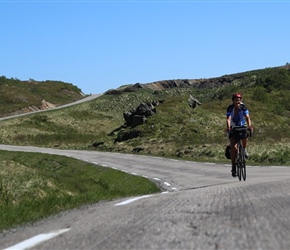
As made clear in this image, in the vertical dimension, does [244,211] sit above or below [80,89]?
below

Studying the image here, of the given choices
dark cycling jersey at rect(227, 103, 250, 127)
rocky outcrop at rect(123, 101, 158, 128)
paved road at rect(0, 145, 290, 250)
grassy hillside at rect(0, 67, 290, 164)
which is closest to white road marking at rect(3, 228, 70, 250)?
paved road at rect(0, 145, 290, 250)

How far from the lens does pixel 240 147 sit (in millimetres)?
15023

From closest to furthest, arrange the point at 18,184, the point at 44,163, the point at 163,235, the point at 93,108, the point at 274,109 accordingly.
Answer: the point at 163,235
the point at 18,184
the point at 44,163
the point at 274,109
the point at 93,108

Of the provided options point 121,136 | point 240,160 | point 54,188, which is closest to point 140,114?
point 121,136

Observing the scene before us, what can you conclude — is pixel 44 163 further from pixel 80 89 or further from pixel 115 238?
pixel 80 89

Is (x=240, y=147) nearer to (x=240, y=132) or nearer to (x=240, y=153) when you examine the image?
(x=240, y=153)

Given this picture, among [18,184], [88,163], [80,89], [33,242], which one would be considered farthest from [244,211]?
[80,89]

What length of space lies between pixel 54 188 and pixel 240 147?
671 centimetres

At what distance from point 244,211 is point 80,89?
13667cm

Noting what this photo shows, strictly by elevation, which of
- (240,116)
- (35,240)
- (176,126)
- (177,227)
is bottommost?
(35,240)

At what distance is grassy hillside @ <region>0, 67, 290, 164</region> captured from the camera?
136ft

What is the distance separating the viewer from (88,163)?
3362 cm

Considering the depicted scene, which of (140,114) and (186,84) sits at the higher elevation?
(186,84)

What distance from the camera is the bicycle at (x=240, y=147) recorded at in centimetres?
1456
